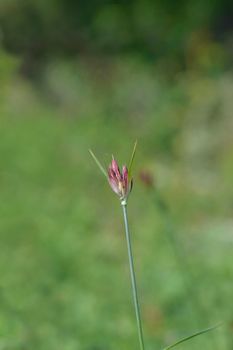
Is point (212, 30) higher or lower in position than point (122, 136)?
higher

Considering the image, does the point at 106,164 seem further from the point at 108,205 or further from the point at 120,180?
the point at 108,205

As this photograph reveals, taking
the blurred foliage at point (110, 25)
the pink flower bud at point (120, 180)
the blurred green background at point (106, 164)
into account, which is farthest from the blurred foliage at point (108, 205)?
the pink flower bud at point (120, 180)

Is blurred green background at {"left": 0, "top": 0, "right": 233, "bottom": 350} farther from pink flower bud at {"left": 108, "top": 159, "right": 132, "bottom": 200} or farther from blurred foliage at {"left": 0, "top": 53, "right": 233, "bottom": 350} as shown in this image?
pink flower bud at {"left": 108, "top": 159, "right": 132, "bottom": 200}

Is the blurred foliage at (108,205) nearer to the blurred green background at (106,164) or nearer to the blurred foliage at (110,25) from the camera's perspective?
the blurred green background at (106,164)

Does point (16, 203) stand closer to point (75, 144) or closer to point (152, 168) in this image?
point (152, 168)

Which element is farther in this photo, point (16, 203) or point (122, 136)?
point (122, 136)

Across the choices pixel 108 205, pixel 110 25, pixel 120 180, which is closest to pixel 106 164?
pixel 120 180

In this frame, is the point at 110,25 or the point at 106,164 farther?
the point at 110,25

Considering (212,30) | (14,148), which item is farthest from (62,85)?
(14,148)
